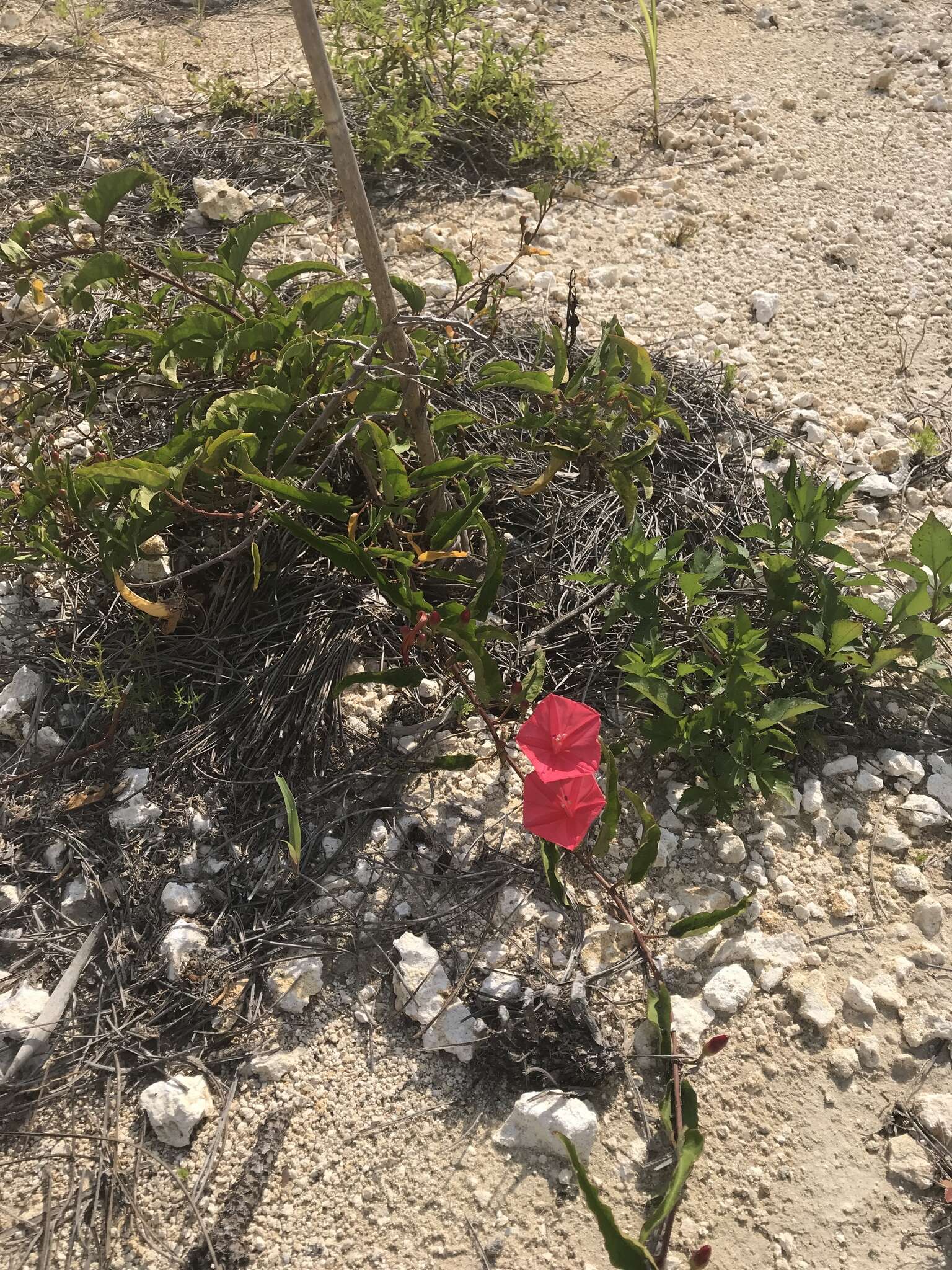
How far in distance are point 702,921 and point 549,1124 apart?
0.35 metres

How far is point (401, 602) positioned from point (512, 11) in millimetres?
3214

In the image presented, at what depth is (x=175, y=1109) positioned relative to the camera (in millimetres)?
1281

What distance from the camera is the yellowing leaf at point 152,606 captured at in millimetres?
1460

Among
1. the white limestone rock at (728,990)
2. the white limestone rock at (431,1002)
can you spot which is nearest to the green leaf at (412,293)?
the white limestone rock at (431,1002)

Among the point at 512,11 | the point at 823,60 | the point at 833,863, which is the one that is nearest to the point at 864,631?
the point at 833,863

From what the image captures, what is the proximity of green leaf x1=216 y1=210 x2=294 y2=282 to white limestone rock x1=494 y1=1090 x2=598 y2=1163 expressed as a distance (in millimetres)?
1430

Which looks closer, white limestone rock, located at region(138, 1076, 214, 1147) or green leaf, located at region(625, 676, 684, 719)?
white limestone rock, located at region(138, 1076, 214, 1147)

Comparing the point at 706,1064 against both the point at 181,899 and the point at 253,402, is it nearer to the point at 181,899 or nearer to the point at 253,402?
the point at 181,899

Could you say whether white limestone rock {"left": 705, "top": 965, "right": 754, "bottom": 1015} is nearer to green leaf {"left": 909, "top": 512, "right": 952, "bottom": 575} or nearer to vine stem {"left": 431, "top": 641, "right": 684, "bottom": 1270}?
vine stem {"left": 431, "top": 641, "right": 684, "bottom": 1270}

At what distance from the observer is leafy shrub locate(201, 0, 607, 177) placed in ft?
9.65

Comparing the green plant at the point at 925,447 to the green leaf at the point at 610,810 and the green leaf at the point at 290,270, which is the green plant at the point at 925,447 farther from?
the green leaf at the point at 290,270

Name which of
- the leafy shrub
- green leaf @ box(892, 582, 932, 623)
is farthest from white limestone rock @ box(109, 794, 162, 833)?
the leafy shrub

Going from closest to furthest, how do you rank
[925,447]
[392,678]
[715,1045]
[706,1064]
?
[715,1045], [706,1064], [392,678], [925,447]

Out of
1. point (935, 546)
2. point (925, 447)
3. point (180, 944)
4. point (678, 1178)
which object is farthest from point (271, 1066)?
point (925, 447)
